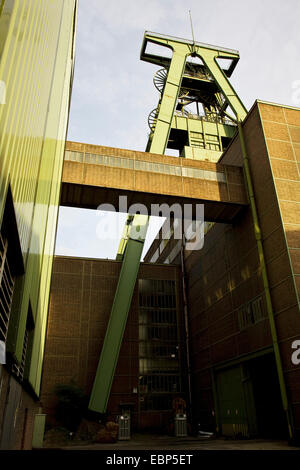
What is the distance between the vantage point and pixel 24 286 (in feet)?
23.4

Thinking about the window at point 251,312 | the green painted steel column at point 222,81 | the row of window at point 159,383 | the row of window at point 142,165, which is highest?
the green painted steel column at point 222,81

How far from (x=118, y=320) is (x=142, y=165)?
9.82m

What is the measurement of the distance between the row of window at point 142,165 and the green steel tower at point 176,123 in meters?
2.88

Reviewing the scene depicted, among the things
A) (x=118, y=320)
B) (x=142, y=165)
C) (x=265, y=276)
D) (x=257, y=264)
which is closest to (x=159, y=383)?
(x=118, y=320)

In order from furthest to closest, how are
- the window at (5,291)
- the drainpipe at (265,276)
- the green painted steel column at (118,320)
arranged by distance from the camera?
the green painted steel column at (118,320)
the drainpipe at (265,276)
the window at (5,291)

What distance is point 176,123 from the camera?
3216 centimetres

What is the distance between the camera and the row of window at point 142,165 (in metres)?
19.6

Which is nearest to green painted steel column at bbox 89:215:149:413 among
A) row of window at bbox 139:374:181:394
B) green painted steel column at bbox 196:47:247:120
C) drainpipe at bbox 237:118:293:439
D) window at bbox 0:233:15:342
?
row of window at bbox 139:374:181:394

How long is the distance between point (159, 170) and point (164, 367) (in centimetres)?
1595

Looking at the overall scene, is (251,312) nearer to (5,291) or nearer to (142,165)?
(142,165)

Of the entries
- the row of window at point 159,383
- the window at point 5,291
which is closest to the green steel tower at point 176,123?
the row of window at point 159,383

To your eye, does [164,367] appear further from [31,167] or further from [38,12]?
[38,12]

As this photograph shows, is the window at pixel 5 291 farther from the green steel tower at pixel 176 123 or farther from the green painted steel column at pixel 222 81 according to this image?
the green painted steel column at pixel 222 81
